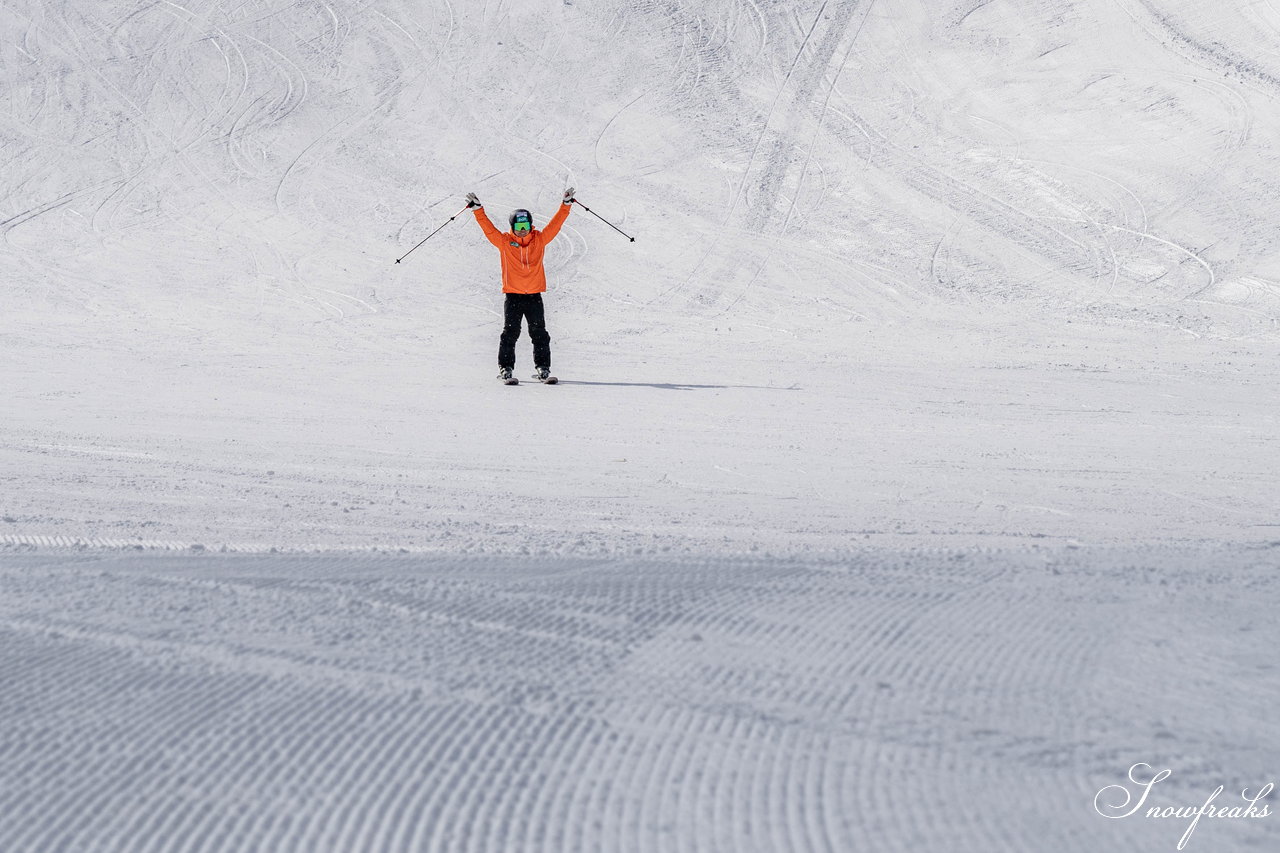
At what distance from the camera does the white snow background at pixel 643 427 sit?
3.31 metres

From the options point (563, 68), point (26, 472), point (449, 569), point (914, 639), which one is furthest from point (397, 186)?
point (914, 639)

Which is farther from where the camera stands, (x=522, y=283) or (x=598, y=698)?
(x=522, y=283)

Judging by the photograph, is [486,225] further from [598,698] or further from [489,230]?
[598,698]

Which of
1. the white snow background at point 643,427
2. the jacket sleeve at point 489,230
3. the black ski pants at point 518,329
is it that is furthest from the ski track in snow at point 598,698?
the jacket sleeve at point 489,230

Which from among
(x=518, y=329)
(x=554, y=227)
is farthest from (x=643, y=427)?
(x=554, y=227)

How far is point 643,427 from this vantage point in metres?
8.40

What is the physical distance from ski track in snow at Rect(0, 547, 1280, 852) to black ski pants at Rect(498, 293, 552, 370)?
5315 mm

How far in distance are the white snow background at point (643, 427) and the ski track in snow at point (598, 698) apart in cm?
2

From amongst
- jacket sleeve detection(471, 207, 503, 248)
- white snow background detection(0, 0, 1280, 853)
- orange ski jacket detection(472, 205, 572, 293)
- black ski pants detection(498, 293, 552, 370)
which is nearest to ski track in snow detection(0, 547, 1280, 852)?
white snow background detection(0, 0, 1280, 853)

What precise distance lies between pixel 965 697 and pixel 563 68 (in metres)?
16.9

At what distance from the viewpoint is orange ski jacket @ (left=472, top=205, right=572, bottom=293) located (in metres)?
10.4

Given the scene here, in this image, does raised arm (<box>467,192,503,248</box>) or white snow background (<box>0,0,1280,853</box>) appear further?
raised arm (<box>467,192,503,248</box>)

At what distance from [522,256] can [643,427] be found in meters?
2.59

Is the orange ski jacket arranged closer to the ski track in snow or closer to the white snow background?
the white snow background
